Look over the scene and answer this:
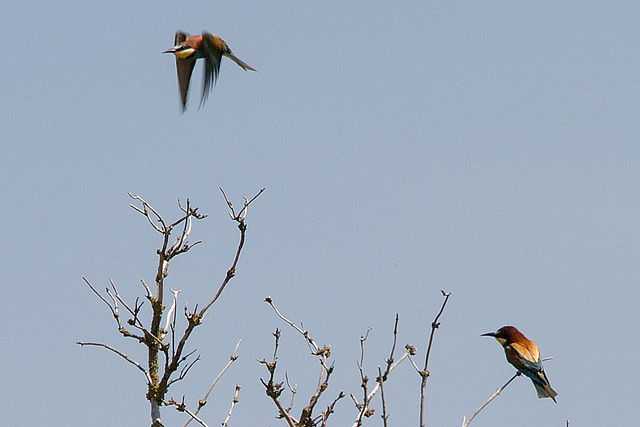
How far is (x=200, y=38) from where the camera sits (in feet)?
19.5

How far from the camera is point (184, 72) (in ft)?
19.7

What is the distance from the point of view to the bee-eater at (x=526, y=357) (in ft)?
17.8

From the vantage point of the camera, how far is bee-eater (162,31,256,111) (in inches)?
231

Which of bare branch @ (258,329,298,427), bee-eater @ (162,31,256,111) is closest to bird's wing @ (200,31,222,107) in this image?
bee-eater @ (162,31,256,111)

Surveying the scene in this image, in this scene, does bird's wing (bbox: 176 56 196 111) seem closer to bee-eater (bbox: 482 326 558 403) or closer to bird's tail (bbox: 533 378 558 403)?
bee-eater (bbox: 482 326 558 403)

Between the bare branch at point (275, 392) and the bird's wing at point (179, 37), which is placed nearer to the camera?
the bare branch at point (275, 392)

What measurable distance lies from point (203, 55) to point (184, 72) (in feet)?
0.62

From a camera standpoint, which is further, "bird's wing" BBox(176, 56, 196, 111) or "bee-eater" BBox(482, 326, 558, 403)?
"bird's wing" BBox(176, 56, 196, 111)

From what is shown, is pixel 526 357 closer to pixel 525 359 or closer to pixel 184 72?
pixel 525 359

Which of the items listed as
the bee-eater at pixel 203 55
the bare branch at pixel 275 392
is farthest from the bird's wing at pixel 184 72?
the bare branch at pixel 275 392

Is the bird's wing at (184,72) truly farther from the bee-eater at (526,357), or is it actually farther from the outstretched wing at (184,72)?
the bee-eater at (526,357)

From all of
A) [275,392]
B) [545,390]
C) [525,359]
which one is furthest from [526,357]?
[275,392]

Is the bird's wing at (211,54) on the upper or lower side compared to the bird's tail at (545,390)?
upper

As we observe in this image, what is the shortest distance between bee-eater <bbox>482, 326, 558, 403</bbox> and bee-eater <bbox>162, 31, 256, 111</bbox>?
2561mm
